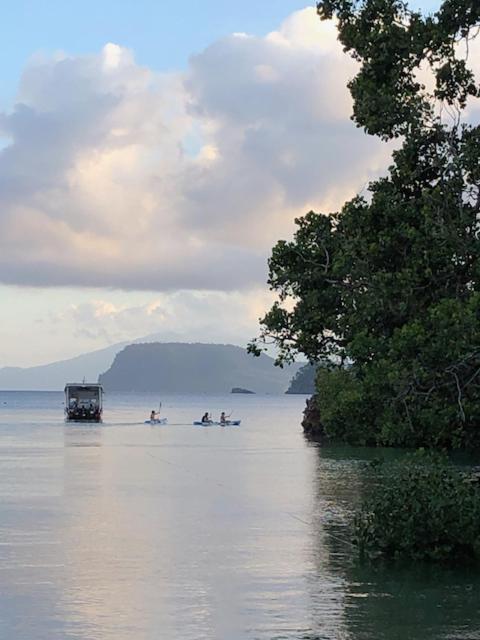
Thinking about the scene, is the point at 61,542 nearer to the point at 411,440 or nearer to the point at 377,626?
the point at 377,626

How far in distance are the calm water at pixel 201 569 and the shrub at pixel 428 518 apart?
0.66m

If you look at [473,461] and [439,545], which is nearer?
[439,545]

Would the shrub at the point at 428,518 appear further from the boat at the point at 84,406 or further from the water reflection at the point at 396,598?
the boat at the point at 84,406

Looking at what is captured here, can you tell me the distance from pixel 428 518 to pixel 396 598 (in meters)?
2.50

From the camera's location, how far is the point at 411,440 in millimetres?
65438

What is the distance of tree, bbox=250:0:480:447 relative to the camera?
69.2 feet

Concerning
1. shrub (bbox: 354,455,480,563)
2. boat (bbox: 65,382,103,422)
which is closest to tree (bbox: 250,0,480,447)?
shrub (bbox: 354,455,480,563)

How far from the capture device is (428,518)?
68.6 feet

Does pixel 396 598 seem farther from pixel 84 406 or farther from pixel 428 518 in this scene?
pixel 84 406

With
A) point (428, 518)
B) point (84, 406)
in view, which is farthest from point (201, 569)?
point (84, 406)

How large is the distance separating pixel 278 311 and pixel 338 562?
5.33m

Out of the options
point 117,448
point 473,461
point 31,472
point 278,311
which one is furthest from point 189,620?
point 117,448

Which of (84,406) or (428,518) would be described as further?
(84,406)

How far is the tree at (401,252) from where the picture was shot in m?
21.1
